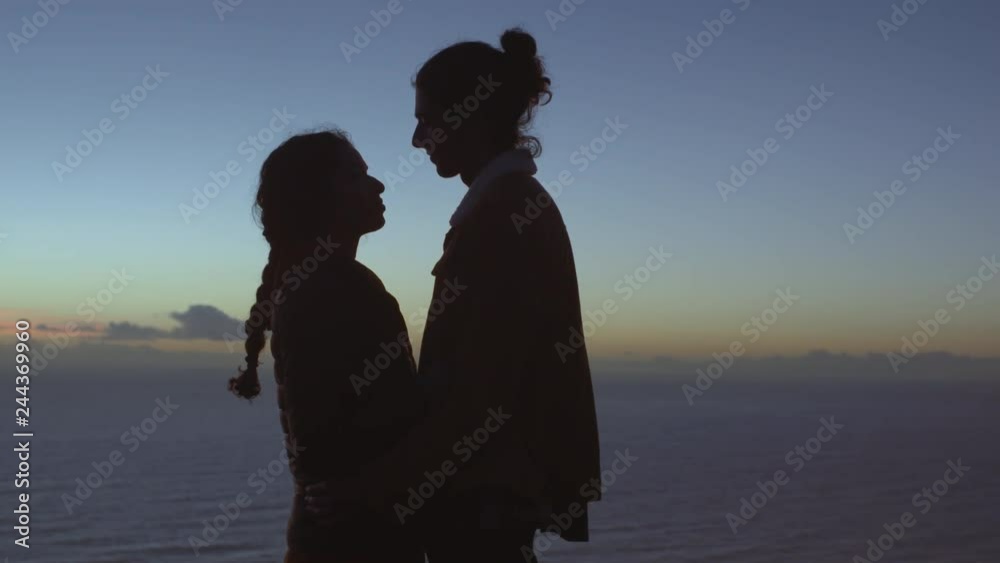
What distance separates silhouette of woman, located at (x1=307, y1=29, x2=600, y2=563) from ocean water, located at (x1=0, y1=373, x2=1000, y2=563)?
2920cm

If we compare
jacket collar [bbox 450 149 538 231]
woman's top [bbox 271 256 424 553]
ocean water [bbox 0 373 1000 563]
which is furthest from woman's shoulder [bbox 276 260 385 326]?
ocean water [bbox 0 373 1000 563]

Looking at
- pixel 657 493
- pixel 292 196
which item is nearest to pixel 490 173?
pixel 292 196

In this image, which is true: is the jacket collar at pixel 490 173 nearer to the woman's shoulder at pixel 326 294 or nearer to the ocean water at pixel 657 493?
the woman's shoulder at pixel 326 294

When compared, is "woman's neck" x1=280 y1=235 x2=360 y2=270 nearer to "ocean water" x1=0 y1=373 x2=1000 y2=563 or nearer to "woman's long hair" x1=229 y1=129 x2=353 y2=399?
"woman's long hair" x1=229 y1=129 x2=353 y2=399

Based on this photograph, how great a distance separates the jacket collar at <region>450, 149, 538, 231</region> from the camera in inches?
77.1

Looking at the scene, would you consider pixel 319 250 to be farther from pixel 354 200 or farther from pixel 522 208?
pixel 522 208

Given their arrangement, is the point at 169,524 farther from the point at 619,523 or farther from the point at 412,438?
the point at 412,438

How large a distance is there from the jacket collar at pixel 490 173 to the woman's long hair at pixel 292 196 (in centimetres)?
38

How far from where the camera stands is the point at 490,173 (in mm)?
1979

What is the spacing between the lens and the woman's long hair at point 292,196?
2.18m

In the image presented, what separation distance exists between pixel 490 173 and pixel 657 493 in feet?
142

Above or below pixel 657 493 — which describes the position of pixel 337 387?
above

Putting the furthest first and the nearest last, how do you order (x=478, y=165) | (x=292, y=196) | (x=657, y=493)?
(x=657, y=493) → (x=292, y=196) → (x=478, y=165)

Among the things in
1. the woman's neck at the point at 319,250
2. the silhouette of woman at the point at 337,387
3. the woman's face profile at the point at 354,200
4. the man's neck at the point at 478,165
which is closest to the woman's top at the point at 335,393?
the silhouette of woman at the point at 337,387
